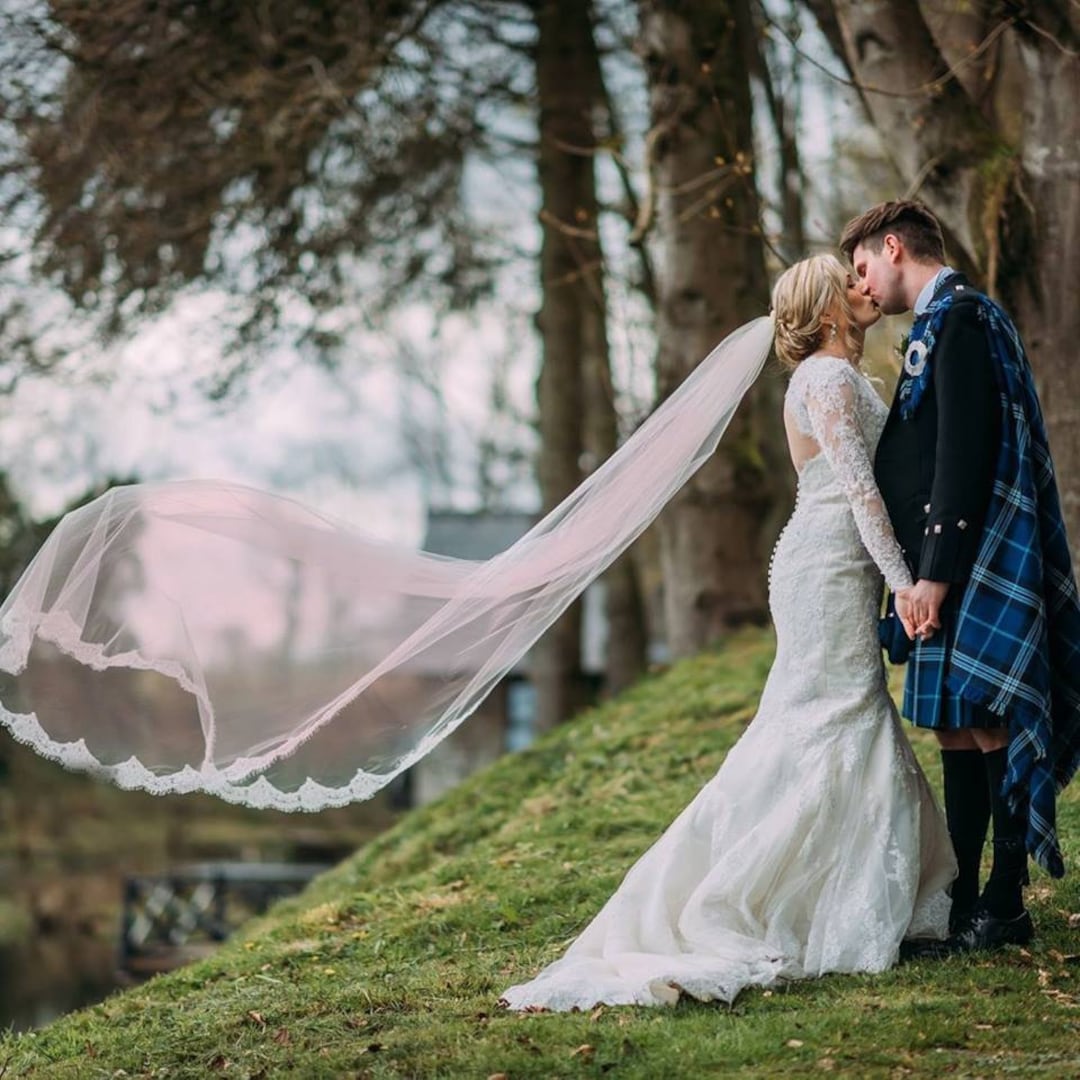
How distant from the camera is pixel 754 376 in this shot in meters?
5.91

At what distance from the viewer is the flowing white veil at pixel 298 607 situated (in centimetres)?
585

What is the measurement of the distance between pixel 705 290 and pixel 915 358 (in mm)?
7526

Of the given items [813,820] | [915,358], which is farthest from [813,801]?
[915,358]

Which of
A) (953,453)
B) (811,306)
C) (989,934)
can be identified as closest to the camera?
(953,453)

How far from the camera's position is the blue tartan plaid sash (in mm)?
5020

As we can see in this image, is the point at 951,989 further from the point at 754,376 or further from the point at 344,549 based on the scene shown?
the point at 344,549

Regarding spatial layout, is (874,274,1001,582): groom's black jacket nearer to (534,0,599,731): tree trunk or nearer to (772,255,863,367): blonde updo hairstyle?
(772,255,863,367): blonde updo hairstyle

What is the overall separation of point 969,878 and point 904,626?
3.06ft

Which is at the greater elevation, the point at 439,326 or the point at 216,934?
the point at 439,326

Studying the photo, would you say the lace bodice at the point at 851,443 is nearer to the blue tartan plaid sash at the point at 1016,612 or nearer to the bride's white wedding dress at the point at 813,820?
the bride's white wedding dress at the point at 813,820

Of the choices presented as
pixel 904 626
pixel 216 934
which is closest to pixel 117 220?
pixel 904 626

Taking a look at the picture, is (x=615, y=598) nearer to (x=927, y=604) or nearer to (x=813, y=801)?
(x=813, y=801)

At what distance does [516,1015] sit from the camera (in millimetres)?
5027

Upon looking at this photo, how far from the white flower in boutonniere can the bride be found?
17 cm
